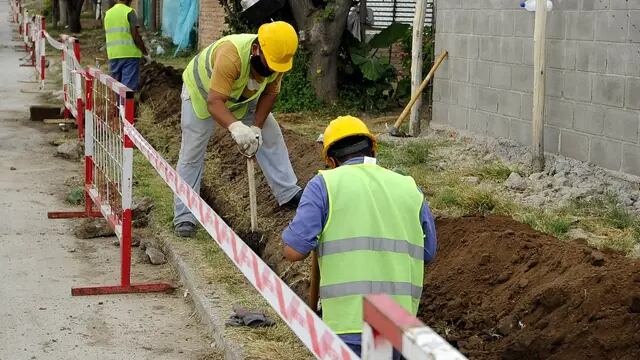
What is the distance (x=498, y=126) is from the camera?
1102 centimetres

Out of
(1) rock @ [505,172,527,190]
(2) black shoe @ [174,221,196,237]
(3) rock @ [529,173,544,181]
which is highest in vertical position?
(3) rock @ [529,173,544,181]

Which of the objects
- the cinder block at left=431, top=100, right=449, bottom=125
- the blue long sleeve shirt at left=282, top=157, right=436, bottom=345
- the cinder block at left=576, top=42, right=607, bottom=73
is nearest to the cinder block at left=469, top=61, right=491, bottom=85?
the cinder block at left=431, top=100, right=449, bottom=125

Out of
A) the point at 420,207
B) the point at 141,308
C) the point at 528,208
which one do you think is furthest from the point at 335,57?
the point at 420,207

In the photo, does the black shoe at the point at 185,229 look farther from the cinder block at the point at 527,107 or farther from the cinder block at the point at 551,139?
the cinder block at the point at 527,107

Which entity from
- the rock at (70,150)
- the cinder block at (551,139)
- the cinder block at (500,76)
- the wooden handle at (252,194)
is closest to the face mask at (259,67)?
the wooden handle at (252,194)

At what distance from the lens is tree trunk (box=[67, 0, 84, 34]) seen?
34.8 metres

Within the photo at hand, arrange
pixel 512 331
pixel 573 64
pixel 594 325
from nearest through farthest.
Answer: pixel 594 325, pixel 512 331, pixel 573 64

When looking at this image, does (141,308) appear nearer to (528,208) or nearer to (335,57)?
(528,208)

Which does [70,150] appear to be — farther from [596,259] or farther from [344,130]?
[344,130]

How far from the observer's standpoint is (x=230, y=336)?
19.5 feet

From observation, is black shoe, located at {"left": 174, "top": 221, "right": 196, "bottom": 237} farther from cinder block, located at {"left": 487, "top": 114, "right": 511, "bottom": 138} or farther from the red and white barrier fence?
cinder block, located at {"left": 487, "top": 114, "right": 511, "bottom": 138}

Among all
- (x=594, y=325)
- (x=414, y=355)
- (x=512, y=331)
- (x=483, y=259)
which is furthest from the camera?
(x=483, y=259)

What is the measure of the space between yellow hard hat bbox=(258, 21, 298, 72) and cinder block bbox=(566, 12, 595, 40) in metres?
3.18

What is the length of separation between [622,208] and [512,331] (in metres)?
3.10
